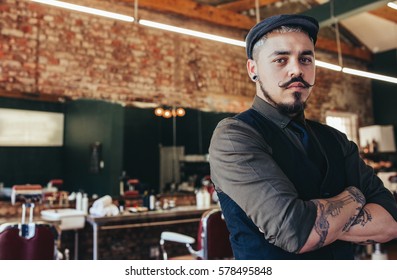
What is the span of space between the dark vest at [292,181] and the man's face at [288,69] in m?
0.09

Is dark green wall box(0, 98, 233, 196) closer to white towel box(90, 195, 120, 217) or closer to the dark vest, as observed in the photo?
white towel box(90, 195, 120, 217)

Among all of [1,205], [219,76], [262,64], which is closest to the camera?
[262,64]

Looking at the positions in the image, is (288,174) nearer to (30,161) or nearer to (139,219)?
(139,219)

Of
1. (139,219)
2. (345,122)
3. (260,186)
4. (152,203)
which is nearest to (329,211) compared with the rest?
(260,186)

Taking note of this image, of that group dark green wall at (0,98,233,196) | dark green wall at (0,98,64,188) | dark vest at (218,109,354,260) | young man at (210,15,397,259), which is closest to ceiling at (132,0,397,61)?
dark green wall at (0,98,233,196)

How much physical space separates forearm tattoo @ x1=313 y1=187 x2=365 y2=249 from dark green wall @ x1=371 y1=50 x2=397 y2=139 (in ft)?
26.6

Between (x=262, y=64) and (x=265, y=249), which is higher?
(x=262, y=64)

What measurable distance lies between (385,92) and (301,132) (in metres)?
8.14

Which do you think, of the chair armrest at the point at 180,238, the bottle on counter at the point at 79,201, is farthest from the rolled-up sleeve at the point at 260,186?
the bottle on counter at the point at 79,201

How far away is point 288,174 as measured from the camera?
1.04 metres
